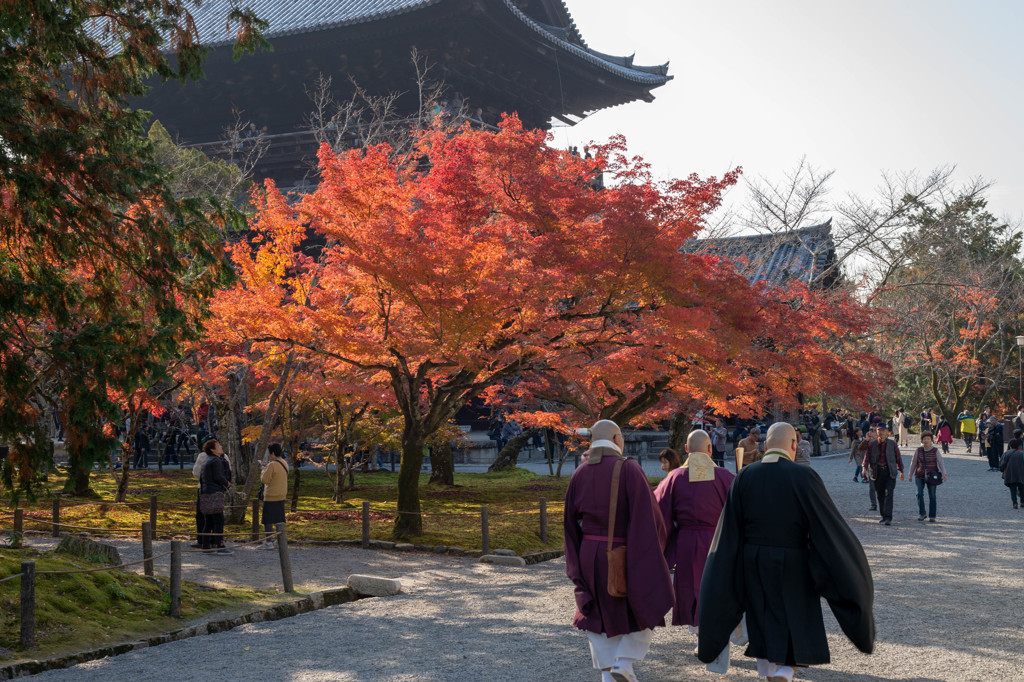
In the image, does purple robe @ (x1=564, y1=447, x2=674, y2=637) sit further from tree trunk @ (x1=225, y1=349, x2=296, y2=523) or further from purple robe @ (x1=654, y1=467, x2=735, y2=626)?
tree trunk @ (x1=225, y1=349, x2=296, y2=523)

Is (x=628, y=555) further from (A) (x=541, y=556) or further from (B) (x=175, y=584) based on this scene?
(A) (x=541, y=556)

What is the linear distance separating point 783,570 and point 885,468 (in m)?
10.3

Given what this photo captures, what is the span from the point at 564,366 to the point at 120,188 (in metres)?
8.37

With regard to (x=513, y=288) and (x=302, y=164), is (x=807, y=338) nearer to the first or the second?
(x=513, y=288)

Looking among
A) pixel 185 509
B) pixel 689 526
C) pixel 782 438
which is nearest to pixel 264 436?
pixel 185 509

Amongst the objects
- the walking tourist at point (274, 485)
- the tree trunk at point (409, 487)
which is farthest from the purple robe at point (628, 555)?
the tree trunk at point (409, 487)

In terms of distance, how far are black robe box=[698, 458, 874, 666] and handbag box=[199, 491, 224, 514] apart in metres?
8.29

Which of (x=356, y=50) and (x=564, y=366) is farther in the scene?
(x=356, y=50)

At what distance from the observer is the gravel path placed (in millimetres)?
6168

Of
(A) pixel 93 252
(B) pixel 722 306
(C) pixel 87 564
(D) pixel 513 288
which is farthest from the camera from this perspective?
(B) pixel 722 306

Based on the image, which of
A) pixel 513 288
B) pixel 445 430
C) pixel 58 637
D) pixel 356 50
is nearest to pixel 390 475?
pixel 445 430

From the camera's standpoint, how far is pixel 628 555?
→ 5445 millimetres

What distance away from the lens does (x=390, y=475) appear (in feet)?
85.9

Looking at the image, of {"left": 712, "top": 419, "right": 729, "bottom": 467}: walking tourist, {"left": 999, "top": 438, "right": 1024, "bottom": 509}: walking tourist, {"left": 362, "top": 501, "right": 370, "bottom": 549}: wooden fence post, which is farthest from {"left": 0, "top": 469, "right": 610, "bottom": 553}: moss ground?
{"left": 999, "top": 438, "right": 1024, "bottom": 509}: walking tourist
